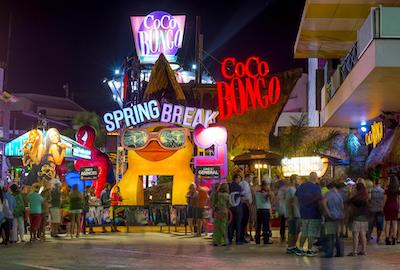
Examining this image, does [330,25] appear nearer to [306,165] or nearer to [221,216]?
[306,165]

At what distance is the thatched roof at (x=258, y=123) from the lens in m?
34.6

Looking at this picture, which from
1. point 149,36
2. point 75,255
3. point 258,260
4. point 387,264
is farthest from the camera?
point 149,36

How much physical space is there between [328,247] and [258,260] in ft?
5.06

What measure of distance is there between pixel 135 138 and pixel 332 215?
14346 millimetres

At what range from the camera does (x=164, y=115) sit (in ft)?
84.8

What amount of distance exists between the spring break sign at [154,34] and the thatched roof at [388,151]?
23159 millimetres

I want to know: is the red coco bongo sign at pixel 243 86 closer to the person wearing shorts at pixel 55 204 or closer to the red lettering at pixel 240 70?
the red lettering at pixel 240 70

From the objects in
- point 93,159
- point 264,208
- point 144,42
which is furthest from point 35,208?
point 144,42

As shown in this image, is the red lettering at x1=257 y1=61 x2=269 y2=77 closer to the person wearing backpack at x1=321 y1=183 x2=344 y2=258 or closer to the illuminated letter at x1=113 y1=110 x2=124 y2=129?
the illuminated letter at x1=113 y1=110 x2=124 y2=129

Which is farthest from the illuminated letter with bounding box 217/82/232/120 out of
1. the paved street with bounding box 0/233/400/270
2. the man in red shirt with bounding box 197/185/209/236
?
the paved street with bounding box 0/233/400/270

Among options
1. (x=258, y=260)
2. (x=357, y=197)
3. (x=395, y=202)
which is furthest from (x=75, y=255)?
(x=395, y=202)

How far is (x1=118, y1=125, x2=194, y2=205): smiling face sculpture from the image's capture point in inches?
998

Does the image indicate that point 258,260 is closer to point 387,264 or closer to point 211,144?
point 387,264

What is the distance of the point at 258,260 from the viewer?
41.7 ft
